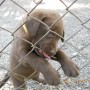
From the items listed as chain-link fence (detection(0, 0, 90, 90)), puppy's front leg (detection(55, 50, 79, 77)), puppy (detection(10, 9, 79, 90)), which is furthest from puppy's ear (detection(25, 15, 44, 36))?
puppy's front leg (detection(55, 50, 79, 77))

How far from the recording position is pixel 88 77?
4.13 m

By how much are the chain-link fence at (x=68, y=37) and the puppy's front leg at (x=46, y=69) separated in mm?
276

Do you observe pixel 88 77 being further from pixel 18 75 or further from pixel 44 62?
pixel 44 62

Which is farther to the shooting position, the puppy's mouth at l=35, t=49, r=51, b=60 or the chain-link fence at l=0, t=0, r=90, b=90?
the chain-link fence at l=0, t=0, r=90, b=90

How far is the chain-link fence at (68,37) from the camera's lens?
3.83m

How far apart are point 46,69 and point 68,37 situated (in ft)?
10.1

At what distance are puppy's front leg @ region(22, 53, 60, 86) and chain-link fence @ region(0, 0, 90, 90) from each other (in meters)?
0.28

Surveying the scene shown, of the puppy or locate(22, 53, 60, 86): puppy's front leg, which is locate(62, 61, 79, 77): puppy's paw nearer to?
the puppy

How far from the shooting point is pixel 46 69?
9.12 ft

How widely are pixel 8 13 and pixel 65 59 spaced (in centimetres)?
561

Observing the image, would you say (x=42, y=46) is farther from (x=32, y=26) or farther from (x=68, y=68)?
(x=68, y=68)

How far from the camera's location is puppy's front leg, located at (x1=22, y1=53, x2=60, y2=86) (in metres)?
2.76

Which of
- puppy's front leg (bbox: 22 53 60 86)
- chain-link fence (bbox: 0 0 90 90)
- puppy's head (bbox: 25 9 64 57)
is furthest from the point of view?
chain-link fence (bbox: 0 0 90 90)

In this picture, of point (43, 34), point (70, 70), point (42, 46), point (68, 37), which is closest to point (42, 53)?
point (42, 46)
